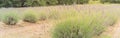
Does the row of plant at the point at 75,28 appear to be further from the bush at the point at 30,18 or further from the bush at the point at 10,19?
the bush at the point at 30,18

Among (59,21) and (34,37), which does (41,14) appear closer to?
(34,37)

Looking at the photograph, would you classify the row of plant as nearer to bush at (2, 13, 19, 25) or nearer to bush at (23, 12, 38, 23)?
bush at (2, 13, 19, 25)

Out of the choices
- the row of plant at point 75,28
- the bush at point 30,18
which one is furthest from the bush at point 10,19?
the row of plant at point 75,28

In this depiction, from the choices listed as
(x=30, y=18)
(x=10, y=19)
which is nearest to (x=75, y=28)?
(x=10, y=19)

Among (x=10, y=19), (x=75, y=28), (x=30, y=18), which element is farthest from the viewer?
(x=30, y=18)

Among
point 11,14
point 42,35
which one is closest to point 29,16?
point 11,14

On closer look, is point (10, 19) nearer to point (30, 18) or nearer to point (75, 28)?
point (30, 18)

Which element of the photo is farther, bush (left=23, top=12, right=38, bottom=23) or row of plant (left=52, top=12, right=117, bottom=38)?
bush (left=23, top=12, right=38, bottom=23)

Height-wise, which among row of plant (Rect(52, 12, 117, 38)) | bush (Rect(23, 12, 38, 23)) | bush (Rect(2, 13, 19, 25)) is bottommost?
bush (Rect(23, 12, 38, 23))

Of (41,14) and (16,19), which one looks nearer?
(16,19)

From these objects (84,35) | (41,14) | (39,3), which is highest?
(84,35)

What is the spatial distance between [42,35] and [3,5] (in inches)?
549

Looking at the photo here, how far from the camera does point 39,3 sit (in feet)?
68.8

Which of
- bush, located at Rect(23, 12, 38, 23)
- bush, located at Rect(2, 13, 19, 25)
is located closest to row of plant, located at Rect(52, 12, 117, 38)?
bush, located at Rect(2, 13, 19, 25)
